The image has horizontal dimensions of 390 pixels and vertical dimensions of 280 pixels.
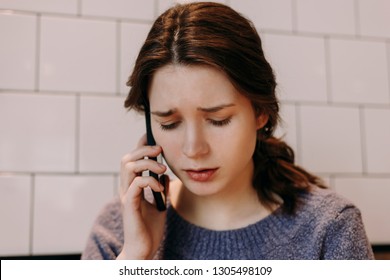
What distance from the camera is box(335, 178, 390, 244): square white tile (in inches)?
29.4

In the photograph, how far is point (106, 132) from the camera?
72 cm

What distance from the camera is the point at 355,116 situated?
2.48 feet

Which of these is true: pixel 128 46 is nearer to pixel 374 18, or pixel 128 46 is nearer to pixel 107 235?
pixel 107 235

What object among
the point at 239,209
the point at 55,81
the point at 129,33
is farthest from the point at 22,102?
the point at 239,209

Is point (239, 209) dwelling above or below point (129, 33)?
below

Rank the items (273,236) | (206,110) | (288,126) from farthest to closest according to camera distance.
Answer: (288,126), (273,236), (206,110)

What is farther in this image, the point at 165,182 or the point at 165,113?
the point at 165,182

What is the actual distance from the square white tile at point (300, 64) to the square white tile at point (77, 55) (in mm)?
256

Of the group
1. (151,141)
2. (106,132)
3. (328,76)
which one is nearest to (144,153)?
(151,141)

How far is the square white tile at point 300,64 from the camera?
75cm

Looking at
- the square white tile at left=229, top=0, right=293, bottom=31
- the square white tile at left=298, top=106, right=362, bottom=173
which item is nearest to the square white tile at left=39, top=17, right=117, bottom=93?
the square white tile at left=229, top=0, right=293, bottom=31

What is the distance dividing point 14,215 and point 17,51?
24cm
